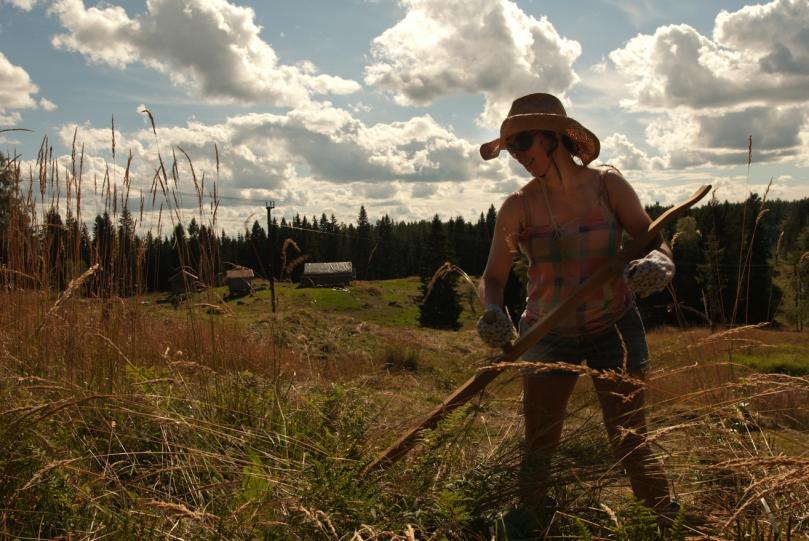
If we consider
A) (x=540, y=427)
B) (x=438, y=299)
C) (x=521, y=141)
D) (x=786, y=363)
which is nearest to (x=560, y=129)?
(x=521, y=141)

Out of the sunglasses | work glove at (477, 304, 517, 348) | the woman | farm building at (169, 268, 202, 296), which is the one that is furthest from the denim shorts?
farm building at (169, 268, 202, 296)

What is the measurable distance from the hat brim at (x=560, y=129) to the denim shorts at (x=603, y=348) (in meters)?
0.70

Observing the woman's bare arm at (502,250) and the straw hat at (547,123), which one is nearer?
the straw hat at (547,123)

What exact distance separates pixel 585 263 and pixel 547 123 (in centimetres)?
60

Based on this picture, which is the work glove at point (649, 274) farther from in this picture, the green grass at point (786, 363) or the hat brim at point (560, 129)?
the green grass at point (786, 363)

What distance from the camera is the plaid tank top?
239 centimetres

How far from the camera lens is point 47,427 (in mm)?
2408

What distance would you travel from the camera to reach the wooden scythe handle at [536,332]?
2113mm

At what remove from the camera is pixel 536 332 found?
214cm

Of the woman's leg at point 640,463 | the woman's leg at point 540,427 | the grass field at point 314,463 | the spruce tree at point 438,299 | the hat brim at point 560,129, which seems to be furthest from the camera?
the spruce tree at point 438,299

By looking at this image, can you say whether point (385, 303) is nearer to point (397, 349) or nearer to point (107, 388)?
point (397, 349)

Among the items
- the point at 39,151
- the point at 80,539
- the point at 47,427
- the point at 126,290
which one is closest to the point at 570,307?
the point at 80,539

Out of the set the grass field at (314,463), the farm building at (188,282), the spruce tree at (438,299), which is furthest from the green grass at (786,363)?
the spruce tree at (438,299)

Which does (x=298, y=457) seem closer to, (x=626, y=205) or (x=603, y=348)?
(x=603, y=348)
